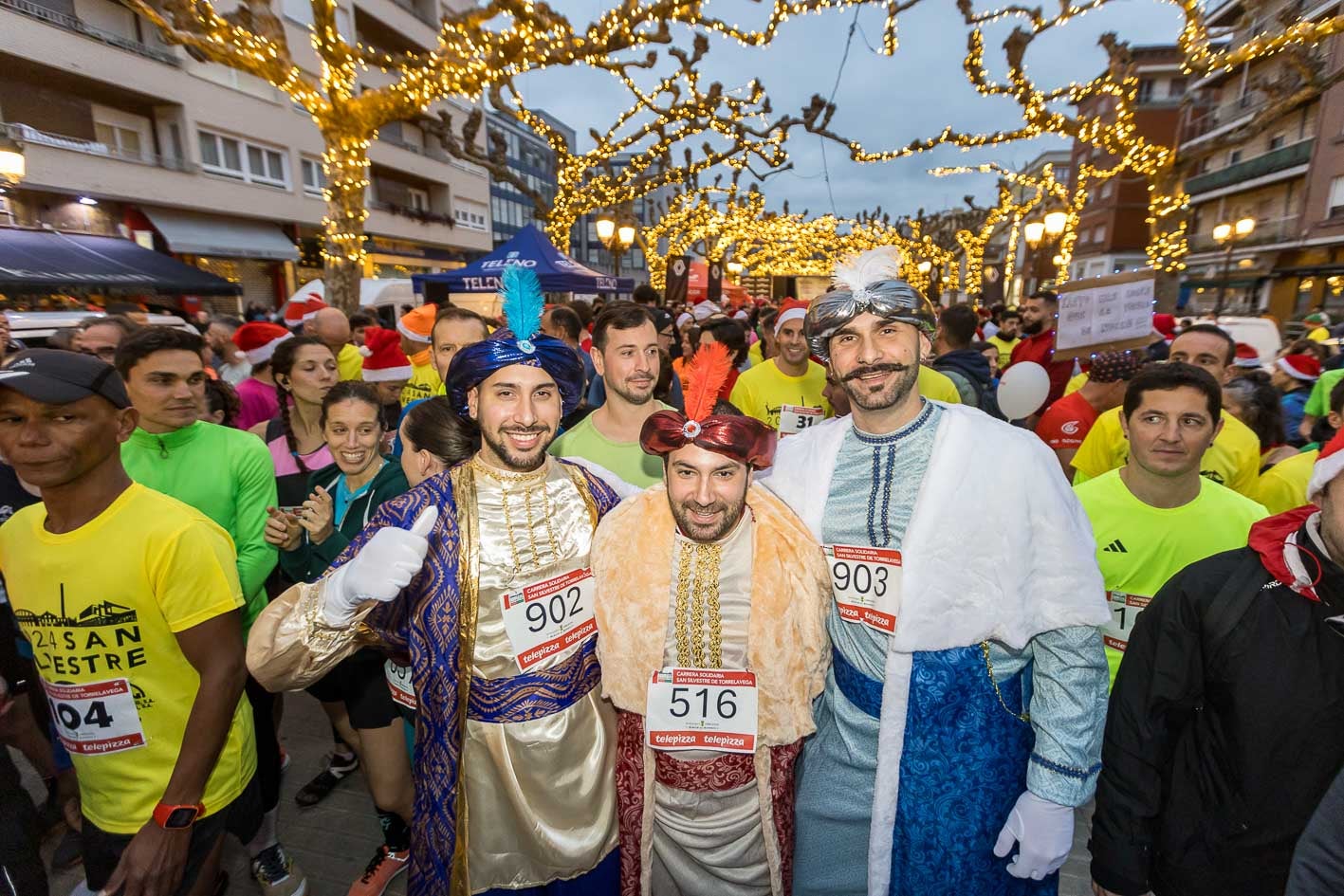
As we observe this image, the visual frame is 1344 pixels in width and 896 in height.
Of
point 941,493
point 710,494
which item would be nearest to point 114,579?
point 710,494

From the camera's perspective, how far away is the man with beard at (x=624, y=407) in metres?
3.15

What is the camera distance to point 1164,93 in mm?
36531

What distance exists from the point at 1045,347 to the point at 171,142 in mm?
21332

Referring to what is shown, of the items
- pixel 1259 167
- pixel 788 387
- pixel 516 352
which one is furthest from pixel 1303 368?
pixel 1259 167

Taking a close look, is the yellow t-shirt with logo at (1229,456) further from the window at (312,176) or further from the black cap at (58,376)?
the window at (312,176)

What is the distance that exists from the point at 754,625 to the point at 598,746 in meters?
0.72

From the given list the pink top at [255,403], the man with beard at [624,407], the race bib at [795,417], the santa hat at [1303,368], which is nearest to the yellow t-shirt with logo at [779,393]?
the race bib at [795,417]

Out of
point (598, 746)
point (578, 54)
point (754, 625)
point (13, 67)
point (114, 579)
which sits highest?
point (13, 67)

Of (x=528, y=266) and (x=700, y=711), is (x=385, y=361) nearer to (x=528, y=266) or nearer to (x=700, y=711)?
(x=700, y=711)

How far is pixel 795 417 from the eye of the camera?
457 centimetres

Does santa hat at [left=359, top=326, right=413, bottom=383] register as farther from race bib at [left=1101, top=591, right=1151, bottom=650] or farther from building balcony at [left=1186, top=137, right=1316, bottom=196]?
building balcony at [left=1186, top=137, right=1316, bottom=196]

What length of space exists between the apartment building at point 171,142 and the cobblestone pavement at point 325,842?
11181 mm

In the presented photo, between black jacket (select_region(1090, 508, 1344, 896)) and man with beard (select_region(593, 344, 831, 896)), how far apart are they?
90 cm

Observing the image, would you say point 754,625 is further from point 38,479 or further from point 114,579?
point 38,479
